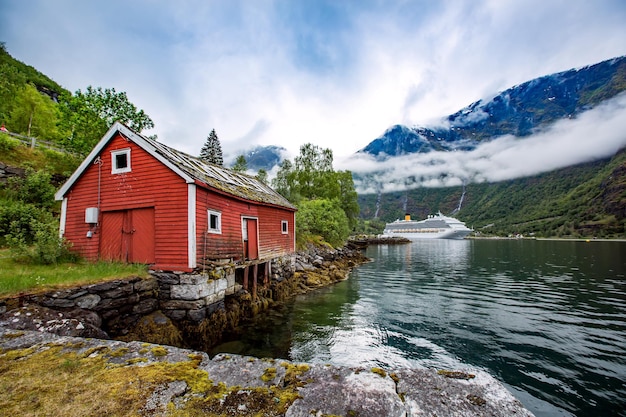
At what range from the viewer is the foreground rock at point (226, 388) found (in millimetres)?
2805

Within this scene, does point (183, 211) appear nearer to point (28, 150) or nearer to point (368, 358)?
point (368, 358)

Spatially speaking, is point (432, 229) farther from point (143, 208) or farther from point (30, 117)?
point (143, 208)

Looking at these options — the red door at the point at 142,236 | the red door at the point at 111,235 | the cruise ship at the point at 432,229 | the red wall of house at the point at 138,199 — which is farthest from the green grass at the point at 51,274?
the cruise ship at the point at 432,229

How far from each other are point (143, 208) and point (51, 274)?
4018 mm

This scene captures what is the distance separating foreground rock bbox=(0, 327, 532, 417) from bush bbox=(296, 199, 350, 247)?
34.2 metres

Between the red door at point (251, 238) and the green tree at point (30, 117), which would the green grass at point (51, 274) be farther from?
the green tree at point (30, 117)

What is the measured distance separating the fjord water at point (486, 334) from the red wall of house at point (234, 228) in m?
3.84

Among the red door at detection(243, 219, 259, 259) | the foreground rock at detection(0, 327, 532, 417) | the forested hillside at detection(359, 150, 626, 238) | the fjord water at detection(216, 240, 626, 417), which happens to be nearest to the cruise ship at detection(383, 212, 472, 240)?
the forested hillside at detection(359, 150, 626, 238)

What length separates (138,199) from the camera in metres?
12.5

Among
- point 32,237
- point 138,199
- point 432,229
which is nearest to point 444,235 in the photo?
point 432,229

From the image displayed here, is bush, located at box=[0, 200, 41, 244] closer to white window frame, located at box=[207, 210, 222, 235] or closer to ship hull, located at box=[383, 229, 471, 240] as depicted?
white window frame, located at box=[207, 210, 222, 235]

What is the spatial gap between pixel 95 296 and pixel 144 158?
617 cm

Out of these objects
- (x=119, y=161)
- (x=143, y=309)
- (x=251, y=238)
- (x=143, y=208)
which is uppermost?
(x=119, y=161)

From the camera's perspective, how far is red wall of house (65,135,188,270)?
11.7 m
